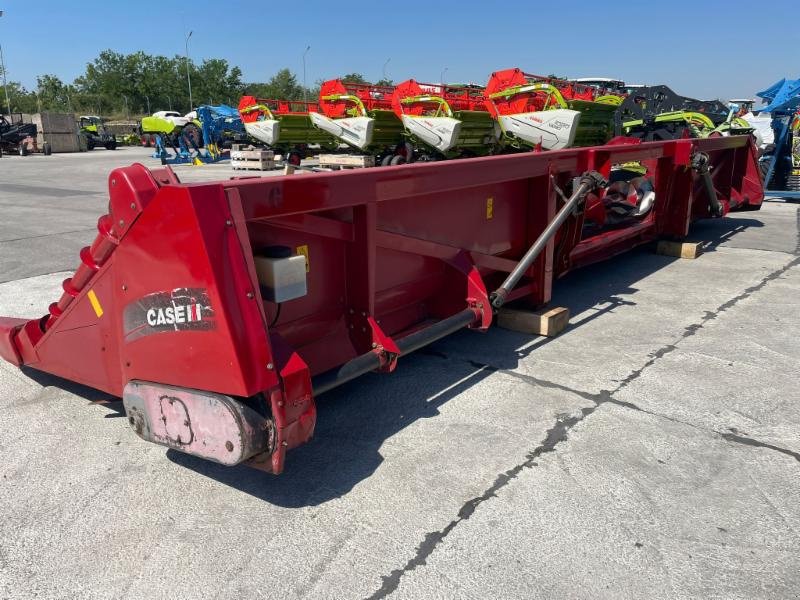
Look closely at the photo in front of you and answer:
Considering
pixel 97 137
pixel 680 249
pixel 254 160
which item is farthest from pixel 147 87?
pixel 680 249

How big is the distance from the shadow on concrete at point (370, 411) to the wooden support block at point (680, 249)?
1651 millimetres

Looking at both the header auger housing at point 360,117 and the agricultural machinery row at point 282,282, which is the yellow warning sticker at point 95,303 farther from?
the header auger housing at point 360,117

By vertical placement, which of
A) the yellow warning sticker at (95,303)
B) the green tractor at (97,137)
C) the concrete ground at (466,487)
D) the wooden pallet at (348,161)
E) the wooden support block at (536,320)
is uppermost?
the green tractor at (97,137)

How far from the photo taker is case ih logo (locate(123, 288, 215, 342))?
2.12m

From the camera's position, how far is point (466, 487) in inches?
93.9

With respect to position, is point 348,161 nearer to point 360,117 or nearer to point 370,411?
point 360,117

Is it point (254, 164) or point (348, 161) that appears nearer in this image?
point (348, 161)

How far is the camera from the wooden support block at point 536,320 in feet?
13.2

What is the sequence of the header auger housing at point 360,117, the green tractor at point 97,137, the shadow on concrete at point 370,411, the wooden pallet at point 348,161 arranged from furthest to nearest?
the green tractor at point 97,137, the wooden pallet at point 348,161, the header auger housing at point 360,117, the shadow on concrete at point 370,411

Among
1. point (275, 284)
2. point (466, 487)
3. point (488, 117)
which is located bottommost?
point (466, 487)

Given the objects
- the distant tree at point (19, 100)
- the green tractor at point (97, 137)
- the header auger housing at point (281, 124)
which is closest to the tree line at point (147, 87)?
the distant tree at point (19, 100)

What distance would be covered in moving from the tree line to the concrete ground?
203 feet

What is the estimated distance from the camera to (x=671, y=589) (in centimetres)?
187

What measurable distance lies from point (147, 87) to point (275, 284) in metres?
69.9
